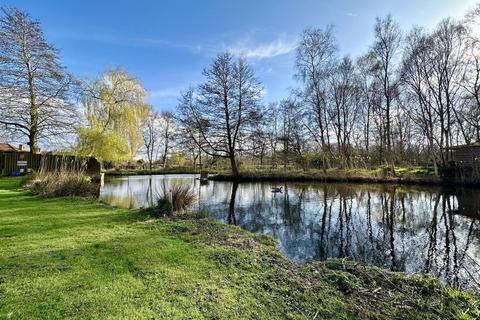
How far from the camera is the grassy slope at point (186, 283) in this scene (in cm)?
246

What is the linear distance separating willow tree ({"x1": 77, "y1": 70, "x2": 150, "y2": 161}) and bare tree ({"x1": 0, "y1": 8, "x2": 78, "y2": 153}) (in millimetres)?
6343

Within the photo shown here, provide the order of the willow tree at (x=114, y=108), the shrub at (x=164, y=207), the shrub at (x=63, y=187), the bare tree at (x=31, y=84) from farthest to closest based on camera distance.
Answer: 1. the willow tree at (x=114, y=108)
2. the bare tree at (x=31, y=84)
3. the shrub at (x=63, y=187)
4. the shrub at (x=164, y=207)

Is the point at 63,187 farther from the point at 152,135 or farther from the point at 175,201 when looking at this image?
the point at 152,135

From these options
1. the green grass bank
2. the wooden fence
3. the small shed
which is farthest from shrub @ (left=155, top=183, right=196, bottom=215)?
the small shed

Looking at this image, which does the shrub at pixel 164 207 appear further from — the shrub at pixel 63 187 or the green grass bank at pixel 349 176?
the green grass bank at pixel 349 176

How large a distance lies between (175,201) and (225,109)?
700 inches

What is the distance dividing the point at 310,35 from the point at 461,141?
23456mm

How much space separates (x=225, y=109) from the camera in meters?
24.3

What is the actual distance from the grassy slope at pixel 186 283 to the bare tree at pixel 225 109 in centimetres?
1989

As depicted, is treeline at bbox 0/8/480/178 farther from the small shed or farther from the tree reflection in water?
the tree reflection in water

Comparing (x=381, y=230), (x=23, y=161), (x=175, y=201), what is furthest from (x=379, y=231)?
(x=23, y=161)

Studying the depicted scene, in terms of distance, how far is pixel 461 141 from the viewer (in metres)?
31.4

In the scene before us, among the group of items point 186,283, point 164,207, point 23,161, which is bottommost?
point 186,283

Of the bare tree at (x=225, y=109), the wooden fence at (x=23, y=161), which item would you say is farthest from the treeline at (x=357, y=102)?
the wooden fence at (x=23, y=161)
